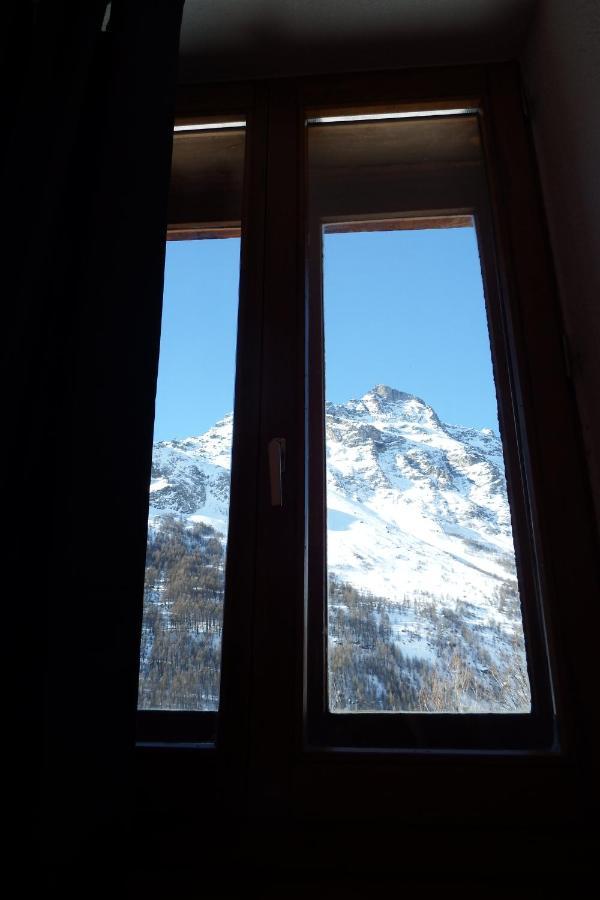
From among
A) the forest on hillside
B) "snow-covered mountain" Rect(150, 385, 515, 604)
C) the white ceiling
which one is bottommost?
the forest on hillside

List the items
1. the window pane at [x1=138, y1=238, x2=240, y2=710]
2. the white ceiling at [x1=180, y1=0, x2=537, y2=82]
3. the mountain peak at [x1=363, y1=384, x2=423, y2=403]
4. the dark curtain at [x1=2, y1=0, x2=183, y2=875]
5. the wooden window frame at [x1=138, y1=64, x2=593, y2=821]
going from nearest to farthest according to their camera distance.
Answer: the dark curtain at [x1=2, y1=0, x2=183, y2=875], the wooden window frame at [x1=138, y1=64, x2=593, y2=821], the window pane at [x1=138, y1=238, x2=240, y2=710], the mountain peak at [x1=363, y1=384, x2=423, y2=403], the white ceiling at [x1=180, y1=0, x2=537, y2=82]

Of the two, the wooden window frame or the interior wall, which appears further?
the interior wall

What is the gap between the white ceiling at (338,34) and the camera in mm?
1472

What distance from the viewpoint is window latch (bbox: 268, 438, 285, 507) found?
118cm

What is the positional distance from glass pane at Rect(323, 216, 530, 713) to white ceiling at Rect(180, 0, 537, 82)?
528 mm

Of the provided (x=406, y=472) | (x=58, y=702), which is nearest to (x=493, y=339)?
(x=406, y=472)

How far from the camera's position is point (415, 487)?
129cm

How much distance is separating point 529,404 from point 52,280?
40.7 inches

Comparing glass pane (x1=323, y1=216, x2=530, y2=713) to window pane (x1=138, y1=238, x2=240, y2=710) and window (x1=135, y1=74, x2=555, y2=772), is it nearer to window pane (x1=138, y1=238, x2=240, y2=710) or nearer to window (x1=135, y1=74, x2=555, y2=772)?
window (x1=135, y1=74, x2=555, y2=772)

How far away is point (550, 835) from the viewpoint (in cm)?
96

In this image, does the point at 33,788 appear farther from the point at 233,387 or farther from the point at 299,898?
the point at 233,387

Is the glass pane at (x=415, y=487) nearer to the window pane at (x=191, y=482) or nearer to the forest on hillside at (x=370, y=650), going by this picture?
the forest on hillside at (x=370, y=650)

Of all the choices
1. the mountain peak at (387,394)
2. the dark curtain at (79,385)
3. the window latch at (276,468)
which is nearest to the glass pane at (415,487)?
the mountain peak at (387,394)

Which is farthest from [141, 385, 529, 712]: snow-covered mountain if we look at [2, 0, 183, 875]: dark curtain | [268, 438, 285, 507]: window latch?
[2, 0, 183, 875]: dark curtain
